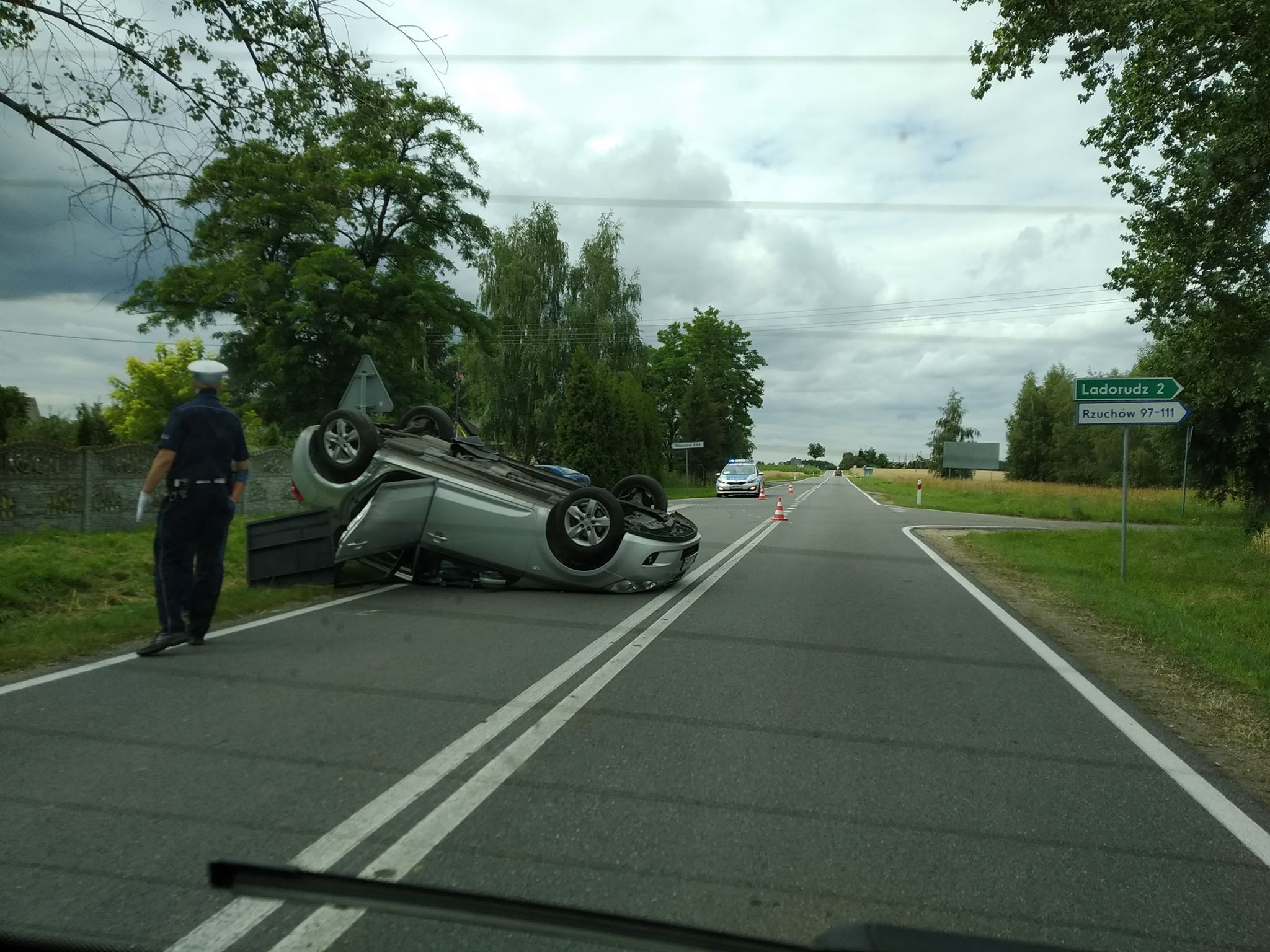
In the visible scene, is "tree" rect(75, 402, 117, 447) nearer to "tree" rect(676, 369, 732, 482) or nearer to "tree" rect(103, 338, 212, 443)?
"tree" rect(103, 338, 212, 443)

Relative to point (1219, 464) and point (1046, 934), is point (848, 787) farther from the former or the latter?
point (1219, 464)

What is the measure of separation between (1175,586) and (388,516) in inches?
419

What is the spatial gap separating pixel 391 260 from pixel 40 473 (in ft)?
58.5

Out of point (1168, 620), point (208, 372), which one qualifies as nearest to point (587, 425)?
point (1168, 620)

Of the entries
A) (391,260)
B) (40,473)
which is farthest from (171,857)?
(391,260)

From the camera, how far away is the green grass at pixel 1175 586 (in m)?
8.46

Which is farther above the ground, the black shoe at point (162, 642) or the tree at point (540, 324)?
the tree at point (540, 324)

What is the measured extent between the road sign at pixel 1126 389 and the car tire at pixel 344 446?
30.2ft

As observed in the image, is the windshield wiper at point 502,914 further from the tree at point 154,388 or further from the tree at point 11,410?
the tree at point 154,388

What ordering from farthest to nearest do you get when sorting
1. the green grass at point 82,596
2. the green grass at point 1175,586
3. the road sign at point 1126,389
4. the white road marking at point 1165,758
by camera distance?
the road sign at point 1126,389 → the green grass at point 1175,586 → the green grass at point 82,596 → the white road marking at point 1165,758

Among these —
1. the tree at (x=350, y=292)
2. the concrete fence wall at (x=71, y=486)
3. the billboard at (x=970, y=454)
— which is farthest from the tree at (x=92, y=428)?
the billboard at (x=970, y=454)

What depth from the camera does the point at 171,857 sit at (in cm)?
353

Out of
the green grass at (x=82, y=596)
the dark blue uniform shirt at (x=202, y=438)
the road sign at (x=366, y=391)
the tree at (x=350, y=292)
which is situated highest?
the tree at (x=350, y=292)

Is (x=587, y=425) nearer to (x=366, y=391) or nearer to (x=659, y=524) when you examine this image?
(x=366, y=391)
